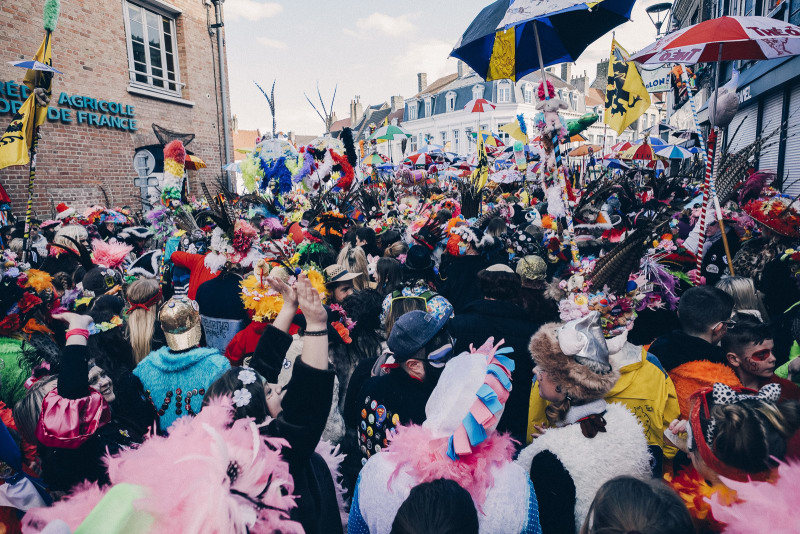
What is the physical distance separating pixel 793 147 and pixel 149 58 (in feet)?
47.7

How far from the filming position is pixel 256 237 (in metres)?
4.06

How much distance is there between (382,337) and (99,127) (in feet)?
33.7

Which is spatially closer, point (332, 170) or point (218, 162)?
point (332, 170)

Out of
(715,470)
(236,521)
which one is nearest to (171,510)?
(236,521)

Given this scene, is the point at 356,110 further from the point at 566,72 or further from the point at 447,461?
the point at 447,461

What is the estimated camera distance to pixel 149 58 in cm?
1141

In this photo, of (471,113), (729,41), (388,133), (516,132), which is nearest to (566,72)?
(471,113)

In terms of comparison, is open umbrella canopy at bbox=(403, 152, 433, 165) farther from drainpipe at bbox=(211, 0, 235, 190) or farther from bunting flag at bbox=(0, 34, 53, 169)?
bunting flag at bbox=(0, 34, 53, 169)

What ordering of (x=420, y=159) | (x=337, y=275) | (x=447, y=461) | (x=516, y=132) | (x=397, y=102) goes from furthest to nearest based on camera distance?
1. (x=397, y=102)
2. (x=420, y=159)
3. (x=516, y=132)
4. (x=337, y=275)
5. (x=447, y=461)

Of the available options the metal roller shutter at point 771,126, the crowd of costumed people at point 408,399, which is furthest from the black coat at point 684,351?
the metal roller shutter at point 771,126

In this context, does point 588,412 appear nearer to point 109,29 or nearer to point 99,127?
point 99,127

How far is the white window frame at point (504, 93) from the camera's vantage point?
39.1m

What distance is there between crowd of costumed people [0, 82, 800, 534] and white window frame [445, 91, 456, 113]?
40059mm

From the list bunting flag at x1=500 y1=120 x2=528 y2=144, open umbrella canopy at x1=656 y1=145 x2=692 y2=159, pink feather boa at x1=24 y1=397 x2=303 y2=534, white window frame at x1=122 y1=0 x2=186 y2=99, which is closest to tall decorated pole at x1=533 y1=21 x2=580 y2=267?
pink feather boa at x1=24 y1=397 x2=303 y2=534
